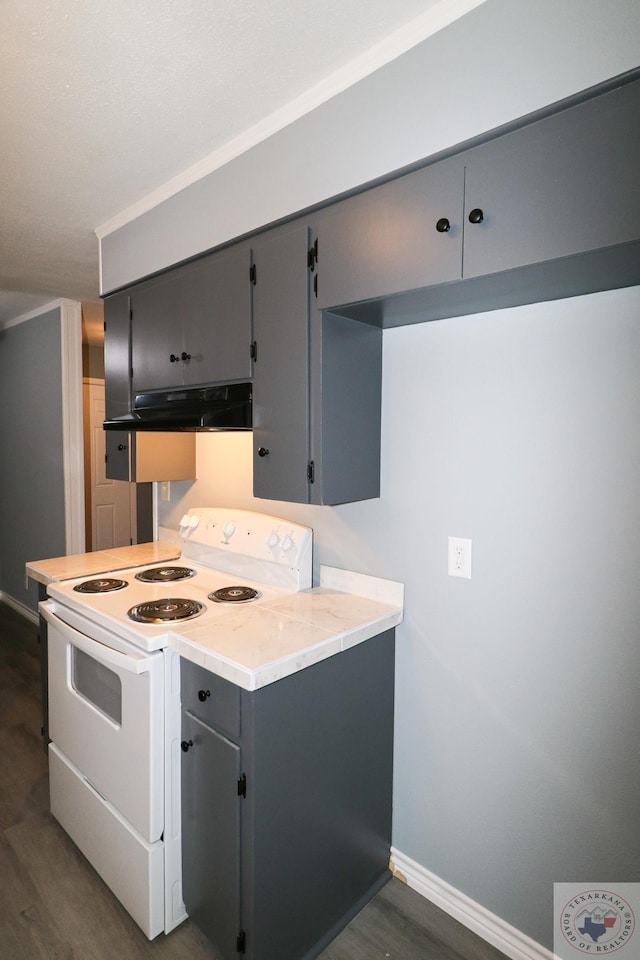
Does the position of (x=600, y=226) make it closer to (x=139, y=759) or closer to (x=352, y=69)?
(x=352, y=69)

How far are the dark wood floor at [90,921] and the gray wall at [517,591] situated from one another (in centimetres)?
15

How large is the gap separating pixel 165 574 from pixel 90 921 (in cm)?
116

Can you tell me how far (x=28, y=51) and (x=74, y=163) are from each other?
59 centimetres

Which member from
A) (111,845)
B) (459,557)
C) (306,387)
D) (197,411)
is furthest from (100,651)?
(459,557)

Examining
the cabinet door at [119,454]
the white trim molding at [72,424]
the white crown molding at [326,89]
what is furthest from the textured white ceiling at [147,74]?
the white trim molding at [72,424]

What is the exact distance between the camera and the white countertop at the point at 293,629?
1.40m

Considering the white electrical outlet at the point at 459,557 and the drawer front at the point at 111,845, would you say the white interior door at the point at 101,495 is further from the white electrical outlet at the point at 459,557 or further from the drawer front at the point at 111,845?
the white electrical outlet at the point at 459,557

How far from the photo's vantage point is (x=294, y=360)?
1.67m

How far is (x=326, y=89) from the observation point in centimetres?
152

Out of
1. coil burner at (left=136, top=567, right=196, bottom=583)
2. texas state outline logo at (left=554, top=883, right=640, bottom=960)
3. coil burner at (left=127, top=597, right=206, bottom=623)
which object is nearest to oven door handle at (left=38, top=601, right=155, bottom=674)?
coil burner at (left=127, top=597, right=206, bottom=623)

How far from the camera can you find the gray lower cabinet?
141cm

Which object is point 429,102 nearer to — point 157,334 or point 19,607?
point 157,334

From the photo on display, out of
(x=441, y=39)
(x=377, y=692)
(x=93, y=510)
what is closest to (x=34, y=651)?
(x=93, y=510)

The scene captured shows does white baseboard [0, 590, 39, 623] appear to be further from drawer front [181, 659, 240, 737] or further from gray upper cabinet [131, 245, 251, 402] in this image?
drawer front [181, 659, 240, 737]
